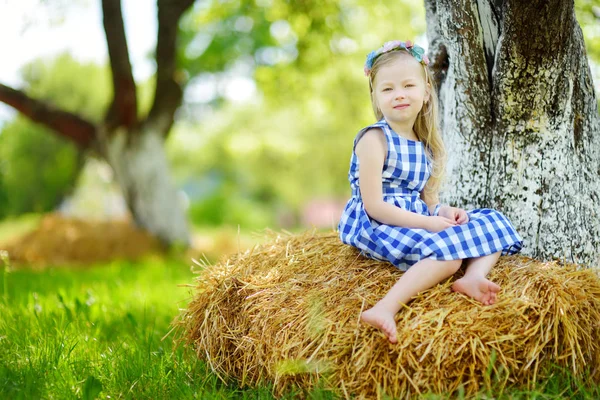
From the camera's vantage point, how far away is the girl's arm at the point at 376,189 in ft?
8.02

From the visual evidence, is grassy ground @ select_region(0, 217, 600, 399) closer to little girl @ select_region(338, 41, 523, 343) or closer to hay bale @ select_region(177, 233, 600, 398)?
hay bale @ select_region(177, 233, 600, 398)

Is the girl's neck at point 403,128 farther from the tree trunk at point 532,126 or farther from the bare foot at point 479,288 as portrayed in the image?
the bare foot at point 479,288

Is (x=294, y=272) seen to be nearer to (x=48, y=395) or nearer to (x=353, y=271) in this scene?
(x=353, y=271)

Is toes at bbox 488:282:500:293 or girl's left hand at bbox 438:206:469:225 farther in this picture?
girl's left hand at bbox 438:206:469:225

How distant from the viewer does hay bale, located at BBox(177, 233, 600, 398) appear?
2.02 meters

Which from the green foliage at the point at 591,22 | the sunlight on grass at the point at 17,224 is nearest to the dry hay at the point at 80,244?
the sunlight on grass at the point at 17,224

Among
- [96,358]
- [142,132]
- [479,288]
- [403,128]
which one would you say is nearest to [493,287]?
[479,288]

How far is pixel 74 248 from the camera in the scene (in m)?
7.58

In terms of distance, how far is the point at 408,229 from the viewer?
7.92 feet

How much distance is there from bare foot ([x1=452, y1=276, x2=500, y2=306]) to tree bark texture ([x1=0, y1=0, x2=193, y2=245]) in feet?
19.6

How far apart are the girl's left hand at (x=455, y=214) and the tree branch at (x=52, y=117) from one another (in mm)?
6215

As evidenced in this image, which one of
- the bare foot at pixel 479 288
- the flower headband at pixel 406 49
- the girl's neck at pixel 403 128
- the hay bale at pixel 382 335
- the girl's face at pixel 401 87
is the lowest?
the hay bale at pixel 382 335

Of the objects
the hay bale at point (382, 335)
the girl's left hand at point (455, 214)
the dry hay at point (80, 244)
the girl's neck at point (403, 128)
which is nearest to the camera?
the hay bale at point (382, 335)

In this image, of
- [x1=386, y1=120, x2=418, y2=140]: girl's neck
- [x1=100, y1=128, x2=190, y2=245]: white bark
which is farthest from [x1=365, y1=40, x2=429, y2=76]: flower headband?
[x1=100, y1=128, x2=190, y2=245]: white bark
